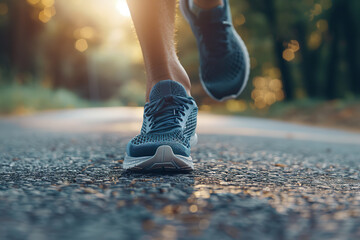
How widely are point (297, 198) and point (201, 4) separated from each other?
1475 millimetres

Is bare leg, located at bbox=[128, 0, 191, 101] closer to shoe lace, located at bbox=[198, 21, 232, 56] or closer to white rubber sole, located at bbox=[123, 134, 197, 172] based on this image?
shoe lace, located at bbox=[198, 21, 232, 56]

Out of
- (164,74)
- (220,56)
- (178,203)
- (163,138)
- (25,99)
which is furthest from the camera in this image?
(25,99)

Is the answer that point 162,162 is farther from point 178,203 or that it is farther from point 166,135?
point 178,203

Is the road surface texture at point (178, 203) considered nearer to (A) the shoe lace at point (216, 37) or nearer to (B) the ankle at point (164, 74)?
(B) the ankle at point (164, 74)

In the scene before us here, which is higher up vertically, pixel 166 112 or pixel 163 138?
pixel 166 112

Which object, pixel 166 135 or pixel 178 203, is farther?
pixel 166 135

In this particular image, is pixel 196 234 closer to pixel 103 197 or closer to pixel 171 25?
pixel 103 197

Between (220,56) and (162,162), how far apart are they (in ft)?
2.98

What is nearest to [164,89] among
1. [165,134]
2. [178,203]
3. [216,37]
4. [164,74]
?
[164,74]

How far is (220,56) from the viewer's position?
2408 mm

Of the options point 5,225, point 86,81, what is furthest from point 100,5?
point 5,225

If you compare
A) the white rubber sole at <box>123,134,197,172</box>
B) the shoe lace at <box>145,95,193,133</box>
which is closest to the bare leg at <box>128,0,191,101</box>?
the shoe lace at <box>145,95,193,133</box>

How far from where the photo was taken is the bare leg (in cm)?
208

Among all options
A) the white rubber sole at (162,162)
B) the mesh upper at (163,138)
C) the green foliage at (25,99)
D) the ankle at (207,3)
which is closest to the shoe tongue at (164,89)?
the mesh upper at (163,138)
